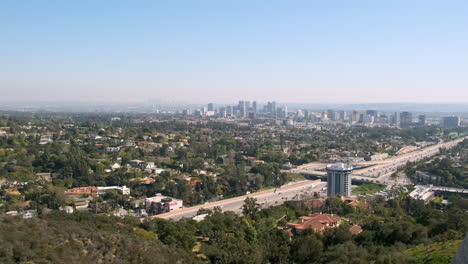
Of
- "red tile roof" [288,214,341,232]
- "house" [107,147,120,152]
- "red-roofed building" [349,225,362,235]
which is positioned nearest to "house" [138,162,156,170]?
"house" [107,147,120,152]

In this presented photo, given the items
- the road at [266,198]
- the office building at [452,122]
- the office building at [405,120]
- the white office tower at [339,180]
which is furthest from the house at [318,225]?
the office building at [452,122]

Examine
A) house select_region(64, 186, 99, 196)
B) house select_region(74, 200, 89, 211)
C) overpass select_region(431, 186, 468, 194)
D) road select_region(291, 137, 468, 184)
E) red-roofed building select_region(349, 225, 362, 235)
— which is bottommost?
road select_region(291, 137, 468, 184)

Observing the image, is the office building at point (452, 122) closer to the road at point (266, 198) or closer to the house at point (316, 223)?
the road at point (266, 198)

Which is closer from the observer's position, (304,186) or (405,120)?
(304,186)

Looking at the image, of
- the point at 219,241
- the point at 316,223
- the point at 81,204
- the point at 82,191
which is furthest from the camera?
the point at 82,191

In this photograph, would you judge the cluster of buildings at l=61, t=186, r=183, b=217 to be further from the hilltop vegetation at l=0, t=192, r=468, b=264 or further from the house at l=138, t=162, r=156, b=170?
the house at l=138, t=162, r=156, b=170

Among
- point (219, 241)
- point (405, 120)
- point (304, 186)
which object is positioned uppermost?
point (219, 241)

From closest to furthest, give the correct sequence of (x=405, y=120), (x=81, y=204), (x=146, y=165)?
(x=81, y=204), (x=146, y=165), (x=405, y=120)

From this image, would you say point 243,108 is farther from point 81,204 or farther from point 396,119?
point 81,204

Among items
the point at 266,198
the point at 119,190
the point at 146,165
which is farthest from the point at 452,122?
the point at 119,190
